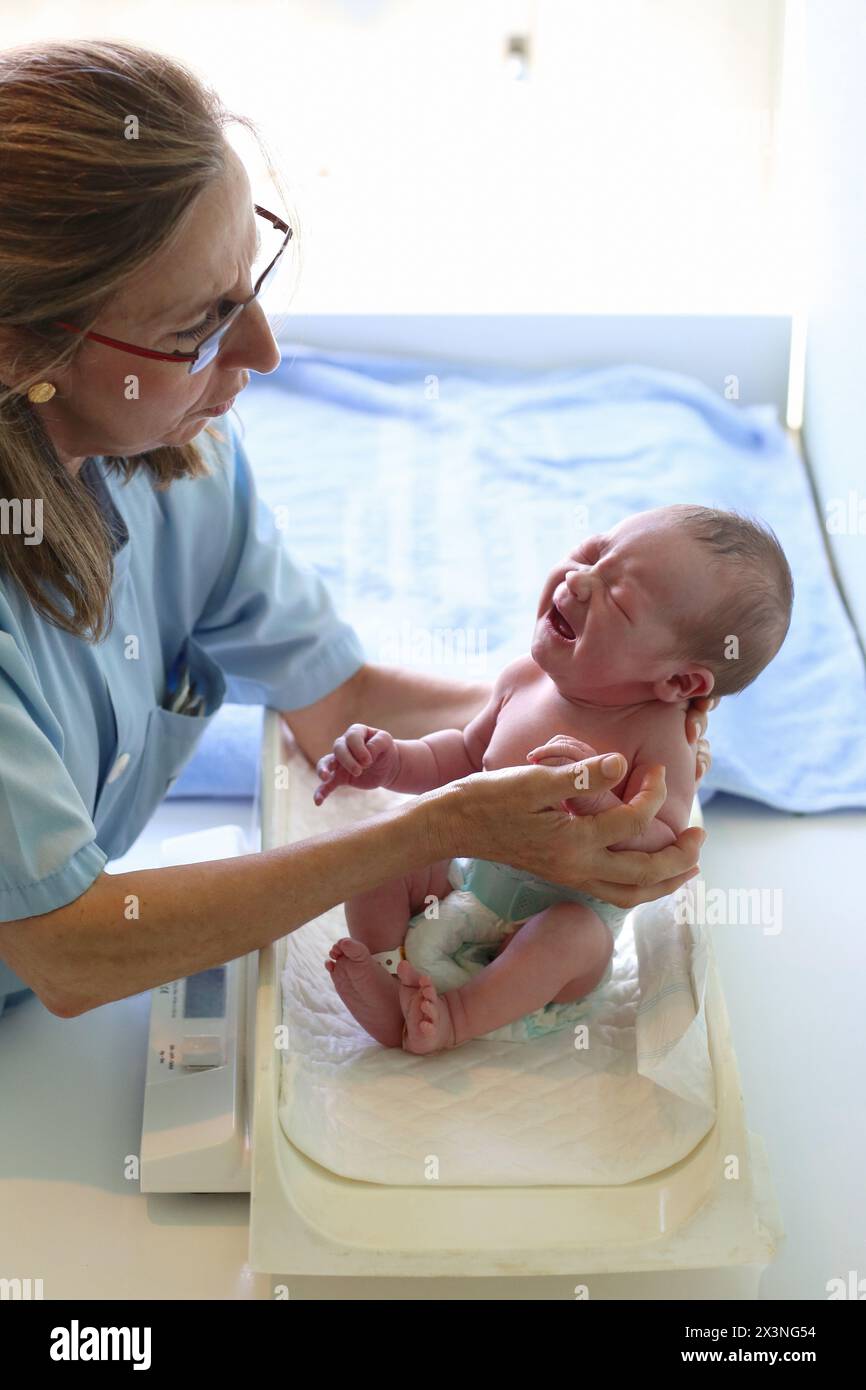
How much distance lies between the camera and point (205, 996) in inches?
53.7

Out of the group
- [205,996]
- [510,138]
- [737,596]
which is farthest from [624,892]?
[510,138]

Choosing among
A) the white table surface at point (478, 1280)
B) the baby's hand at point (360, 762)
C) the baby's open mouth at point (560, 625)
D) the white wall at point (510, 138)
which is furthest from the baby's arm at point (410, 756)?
the white wall at point (510, 138)

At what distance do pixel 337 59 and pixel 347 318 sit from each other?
0.60 metres

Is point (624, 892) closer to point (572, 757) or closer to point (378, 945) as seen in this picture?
point (572, 757)

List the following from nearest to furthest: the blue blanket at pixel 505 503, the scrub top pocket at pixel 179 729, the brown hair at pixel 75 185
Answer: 1. the brown hair at pixel 75 185
2. the scrub top pocket at pixel 179 729
3. the blue blanket at pixel 505 503

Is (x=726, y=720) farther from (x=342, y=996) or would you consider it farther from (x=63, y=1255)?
(x=63, y=1255)

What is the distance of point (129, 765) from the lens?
1449 millimetres

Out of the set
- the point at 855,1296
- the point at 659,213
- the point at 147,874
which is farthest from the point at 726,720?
the point at 659,213

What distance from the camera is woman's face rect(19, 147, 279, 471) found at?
3.67ft

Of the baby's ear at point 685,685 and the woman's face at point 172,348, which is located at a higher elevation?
the woman's face at point 172,348

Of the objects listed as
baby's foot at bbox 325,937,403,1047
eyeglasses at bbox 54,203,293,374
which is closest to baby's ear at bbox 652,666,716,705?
baby's foot at bbox 325,937,403,1047

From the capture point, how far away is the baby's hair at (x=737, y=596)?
1.24 meters

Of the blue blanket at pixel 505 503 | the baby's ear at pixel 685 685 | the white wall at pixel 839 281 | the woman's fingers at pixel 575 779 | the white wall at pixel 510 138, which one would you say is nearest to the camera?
the woman's fingers at pixel 575 779

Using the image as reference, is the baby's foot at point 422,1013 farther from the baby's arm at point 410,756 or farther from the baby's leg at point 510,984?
the baby's arm at point 410,756
